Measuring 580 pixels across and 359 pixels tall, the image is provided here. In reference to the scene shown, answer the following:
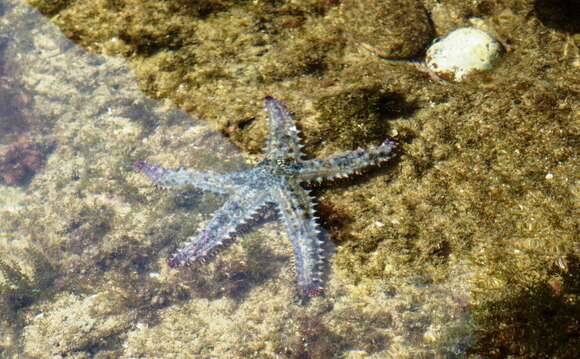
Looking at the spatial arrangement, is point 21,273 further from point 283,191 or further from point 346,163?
point 346,163

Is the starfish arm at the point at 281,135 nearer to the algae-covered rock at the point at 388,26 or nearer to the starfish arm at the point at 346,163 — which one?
the starfish arm at the point at 346,163

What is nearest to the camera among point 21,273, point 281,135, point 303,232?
point 303,232

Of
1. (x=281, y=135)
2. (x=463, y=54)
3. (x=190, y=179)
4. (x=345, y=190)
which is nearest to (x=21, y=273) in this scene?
(x=190, y=179)

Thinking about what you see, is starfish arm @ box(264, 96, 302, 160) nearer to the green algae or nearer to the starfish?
the starfish

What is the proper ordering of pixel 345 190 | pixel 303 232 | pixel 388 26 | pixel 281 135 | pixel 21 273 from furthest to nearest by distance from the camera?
pixel 388 26 < pixel 21 273 < pixel 281 135 < pixel 345 190 < pixel 303 232

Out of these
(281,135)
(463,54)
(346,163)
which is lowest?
(346,163)

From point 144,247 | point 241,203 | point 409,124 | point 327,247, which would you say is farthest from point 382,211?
point 144,247
